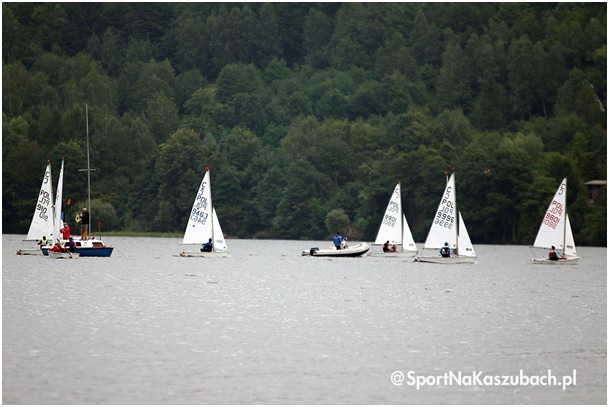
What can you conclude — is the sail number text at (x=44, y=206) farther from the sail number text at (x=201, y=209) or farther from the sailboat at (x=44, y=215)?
the sail number text at (x=201, y=209)

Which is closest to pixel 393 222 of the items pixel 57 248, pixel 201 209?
pixel 201 209

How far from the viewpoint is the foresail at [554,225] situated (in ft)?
272

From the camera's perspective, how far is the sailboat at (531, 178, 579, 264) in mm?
83250

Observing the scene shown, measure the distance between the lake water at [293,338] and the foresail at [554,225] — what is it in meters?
8.75

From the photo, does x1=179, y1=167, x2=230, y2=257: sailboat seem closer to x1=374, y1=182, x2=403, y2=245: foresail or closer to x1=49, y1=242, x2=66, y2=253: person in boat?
x1=49, y1=242, x2=66, y2=253: person in boat

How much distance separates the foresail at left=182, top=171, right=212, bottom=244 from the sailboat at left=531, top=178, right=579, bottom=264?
20.8 m

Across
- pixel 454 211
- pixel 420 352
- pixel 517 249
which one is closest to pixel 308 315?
pixel 420 352

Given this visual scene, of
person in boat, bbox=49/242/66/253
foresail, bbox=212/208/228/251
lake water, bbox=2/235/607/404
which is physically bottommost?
lake water, bbox=2/235/607/404

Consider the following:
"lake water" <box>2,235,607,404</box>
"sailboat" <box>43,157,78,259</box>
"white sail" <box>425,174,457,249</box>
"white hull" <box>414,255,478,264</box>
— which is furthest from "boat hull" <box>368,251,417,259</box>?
"sailboat" <box>43,157,78,259</box>

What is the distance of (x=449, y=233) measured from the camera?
83.8 metres

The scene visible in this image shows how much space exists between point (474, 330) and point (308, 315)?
25.1 feet

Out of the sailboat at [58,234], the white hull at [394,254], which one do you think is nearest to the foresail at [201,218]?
the sailboat at [58,234]

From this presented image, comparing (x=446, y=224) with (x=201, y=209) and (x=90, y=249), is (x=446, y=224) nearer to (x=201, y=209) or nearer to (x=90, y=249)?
(x=201, y=209)

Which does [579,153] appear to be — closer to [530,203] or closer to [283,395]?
[530,203]
